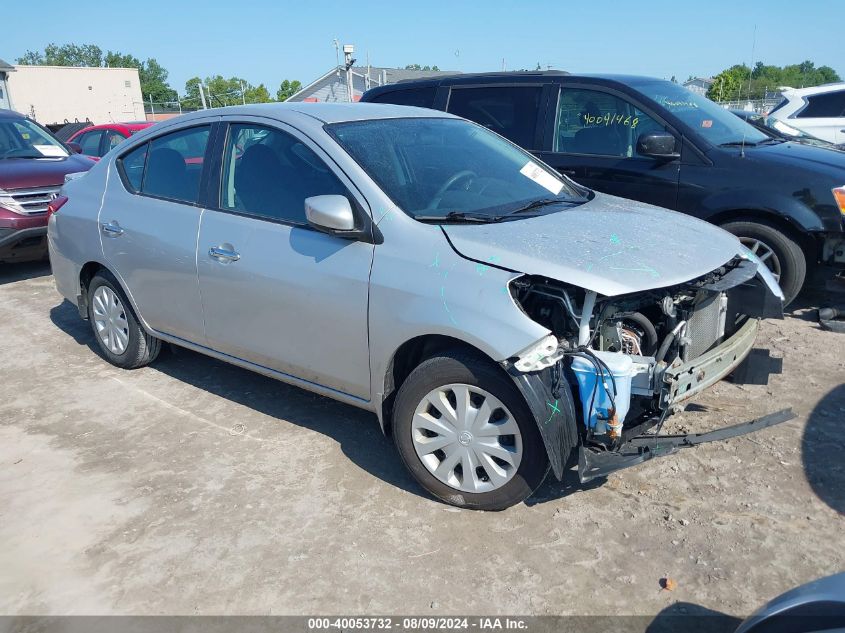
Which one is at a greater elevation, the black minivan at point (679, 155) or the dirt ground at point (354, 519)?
the black minivan at point (679, 155)

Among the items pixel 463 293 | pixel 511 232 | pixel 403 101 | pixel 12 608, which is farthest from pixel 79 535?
pixel 403 101

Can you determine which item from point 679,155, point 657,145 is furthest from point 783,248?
point 657,145

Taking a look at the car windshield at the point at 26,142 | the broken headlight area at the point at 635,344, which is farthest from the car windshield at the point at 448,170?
the car windshield at the point at 26,142

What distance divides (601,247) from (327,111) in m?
1.83

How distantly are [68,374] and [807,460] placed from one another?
16.0 feet

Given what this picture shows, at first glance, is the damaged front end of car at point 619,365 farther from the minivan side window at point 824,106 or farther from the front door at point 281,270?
the minivan side window at point 824,106

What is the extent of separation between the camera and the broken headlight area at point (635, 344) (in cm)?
295

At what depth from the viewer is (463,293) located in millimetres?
3057

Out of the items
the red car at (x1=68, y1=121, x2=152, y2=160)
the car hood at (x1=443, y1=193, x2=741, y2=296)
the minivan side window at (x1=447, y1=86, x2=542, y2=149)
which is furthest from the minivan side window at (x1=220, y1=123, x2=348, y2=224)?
the red car at (x1=68, y1=121, x2=152, y2=160)

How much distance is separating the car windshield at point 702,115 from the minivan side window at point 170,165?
368 cm

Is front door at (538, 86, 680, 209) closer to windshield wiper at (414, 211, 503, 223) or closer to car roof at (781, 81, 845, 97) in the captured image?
windshield wiper at (414, 211, 503, 223)

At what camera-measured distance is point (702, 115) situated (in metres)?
5.96

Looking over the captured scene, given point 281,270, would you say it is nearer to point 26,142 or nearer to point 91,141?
point 26,142

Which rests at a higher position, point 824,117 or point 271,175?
point 271,175
